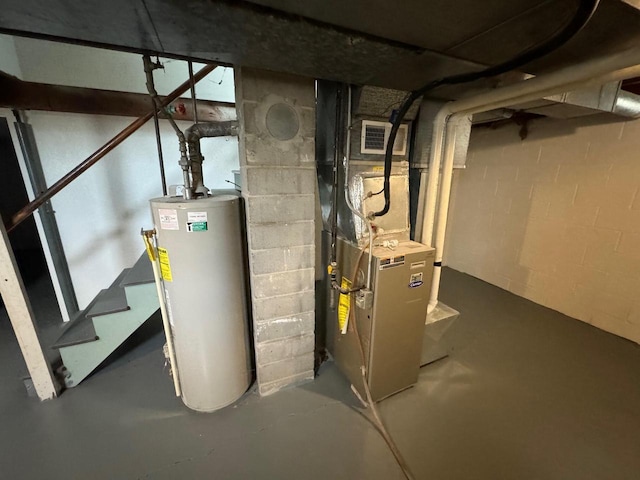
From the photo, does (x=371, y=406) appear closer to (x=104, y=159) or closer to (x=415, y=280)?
(x=415, y=280)

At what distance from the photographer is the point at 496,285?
349cm

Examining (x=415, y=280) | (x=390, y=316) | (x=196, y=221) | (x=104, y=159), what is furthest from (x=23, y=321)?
(x=415, y=280)

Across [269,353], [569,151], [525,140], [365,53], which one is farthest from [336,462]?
[525,140]

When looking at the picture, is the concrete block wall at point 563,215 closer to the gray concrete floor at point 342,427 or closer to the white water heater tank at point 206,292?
the gray concrete floor at point 342,427

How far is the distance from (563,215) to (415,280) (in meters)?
2.36

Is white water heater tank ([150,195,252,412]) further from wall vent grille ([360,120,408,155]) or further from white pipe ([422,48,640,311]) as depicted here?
white pipe ([422,48,640,311])

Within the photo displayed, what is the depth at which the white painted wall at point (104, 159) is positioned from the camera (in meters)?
2.23


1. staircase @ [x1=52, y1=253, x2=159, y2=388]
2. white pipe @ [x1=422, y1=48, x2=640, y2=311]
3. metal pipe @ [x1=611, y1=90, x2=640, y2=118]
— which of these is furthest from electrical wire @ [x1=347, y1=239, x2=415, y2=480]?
metal pipe @ [x1=611, y1=90, x2=640, y2=118]

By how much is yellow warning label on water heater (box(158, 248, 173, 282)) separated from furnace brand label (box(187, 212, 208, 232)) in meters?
0.20

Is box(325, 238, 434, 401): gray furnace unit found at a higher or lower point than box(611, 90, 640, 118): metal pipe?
lower

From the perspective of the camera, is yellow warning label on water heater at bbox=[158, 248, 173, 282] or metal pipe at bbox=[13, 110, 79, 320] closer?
yellow warning label on water heater at bbox=[158, 248, 173, 282]

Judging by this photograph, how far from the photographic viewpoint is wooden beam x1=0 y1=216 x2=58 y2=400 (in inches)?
58.2

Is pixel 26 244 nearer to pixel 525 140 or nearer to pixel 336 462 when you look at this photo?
pixel 336 462

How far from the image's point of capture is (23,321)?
1.57m
